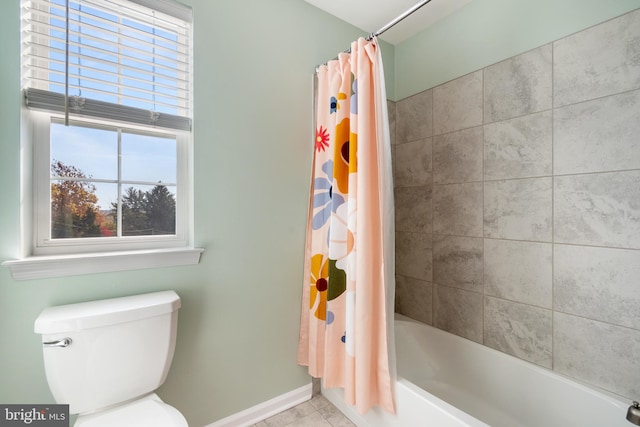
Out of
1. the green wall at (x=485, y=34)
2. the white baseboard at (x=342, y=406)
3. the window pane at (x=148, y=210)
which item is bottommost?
the white baseboard at (x=342, y=406)

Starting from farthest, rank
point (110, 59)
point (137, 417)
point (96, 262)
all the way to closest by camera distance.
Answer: point (110, 59), point (96, 262), point (137, 417)

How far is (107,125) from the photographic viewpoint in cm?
129

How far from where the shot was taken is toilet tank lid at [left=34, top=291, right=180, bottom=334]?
977mm

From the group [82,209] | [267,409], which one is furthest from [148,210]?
[267,409]

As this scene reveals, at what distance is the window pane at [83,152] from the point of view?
1.20 metres

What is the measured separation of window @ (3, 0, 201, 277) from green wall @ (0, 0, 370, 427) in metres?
0.13

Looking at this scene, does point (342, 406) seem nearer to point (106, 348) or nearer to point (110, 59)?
point (106, 348)

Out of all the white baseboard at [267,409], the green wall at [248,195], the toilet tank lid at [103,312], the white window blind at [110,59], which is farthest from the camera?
the white baseboard at [267,409]

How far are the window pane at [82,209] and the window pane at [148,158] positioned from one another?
0.12 meters

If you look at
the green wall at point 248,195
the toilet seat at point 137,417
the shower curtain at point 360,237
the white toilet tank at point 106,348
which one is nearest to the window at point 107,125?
the green wall at point 248,195

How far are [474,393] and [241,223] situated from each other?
1.71 meters

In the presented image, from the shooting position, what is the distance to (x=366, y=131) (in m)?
1.33

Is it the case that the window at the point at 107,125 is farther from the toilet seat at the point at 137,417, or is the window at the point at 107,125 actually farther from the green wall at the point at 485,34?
the green wall at the point at 485,34

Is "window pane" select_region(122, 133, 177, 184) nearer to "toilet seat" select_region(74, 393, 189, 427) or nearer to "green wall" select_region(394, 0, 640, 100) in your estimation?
"toilet seat" select_region(74, 393, 189, 427)
